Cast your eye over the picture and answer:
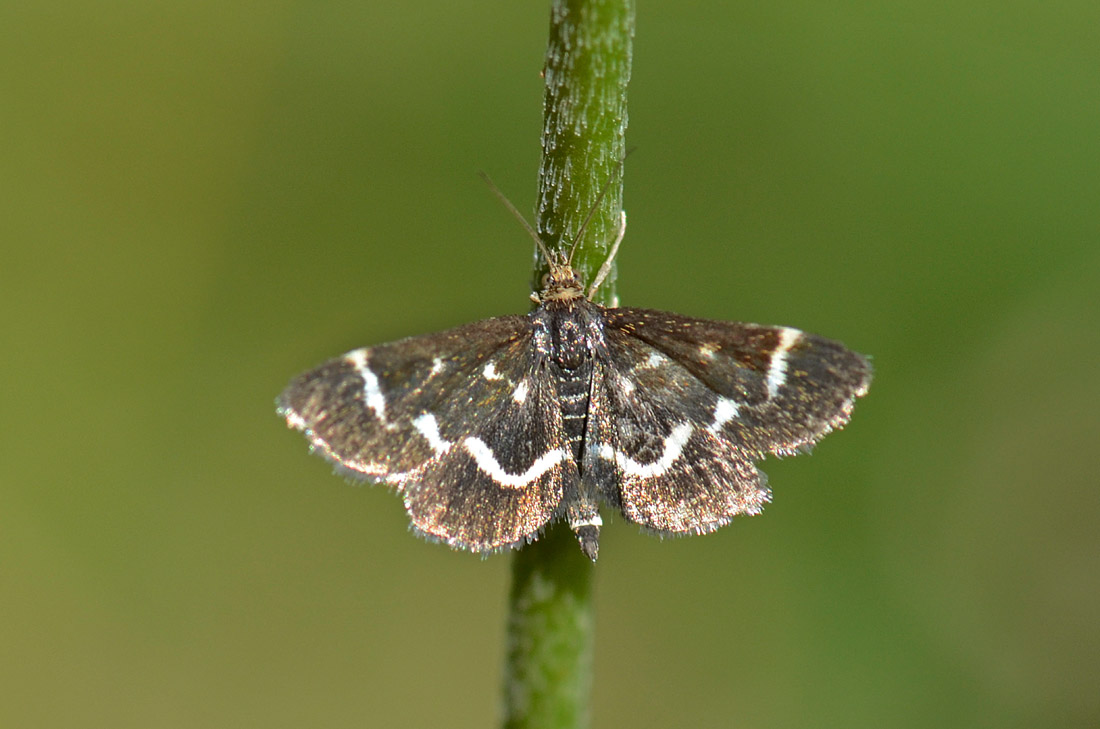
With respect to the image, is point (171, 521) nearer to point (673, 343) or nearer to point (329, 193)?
point (329, 193)

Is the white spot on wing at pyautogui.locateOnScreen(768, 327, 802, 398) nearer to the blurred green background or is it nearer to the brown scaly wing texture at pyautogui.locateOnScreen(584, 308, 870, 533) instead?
the brown scaly wing texture at pyautogui.locateOnScreen(584, 308, 870, 533)

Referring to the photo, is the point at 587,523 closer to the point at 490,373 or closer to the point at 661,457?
the point at 661,457

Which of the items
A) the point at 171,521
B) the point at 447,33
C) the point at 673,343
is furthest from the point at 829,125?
the point at 171,521

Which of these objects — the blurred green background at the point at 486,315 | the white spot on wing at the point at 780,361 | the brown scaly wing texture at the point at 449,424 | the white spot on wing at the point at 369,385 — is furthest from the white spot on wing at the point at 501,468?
the blurred green background at the point at 486,315

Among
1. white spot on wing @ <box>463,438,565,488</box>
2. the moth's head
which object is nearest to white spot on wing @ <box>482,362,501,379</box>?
white spot on wing @ <box>463,438,565,488</box>

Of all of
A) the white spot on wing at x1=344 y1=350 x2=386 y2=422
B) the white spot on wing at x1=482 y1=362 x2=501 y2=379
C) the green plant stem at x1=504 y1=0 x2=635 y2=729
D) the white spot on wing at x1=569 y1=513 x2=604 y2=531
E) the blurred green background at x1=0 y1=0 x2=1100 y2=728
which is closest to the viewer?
the green plant stem at x1=504 y1=0 x2=635 y2=729

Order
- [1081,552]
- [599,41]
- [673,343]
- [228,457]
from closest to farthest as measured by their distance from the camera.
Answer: [599,41] → [673,343] → [1081,552] → [228,457]

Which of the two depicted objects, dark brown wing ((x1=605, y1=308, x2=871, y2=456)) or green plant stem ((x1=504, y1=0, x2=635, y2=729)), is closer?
green plant stem ((x1=504, y1=0, x2=635, y2=729))
